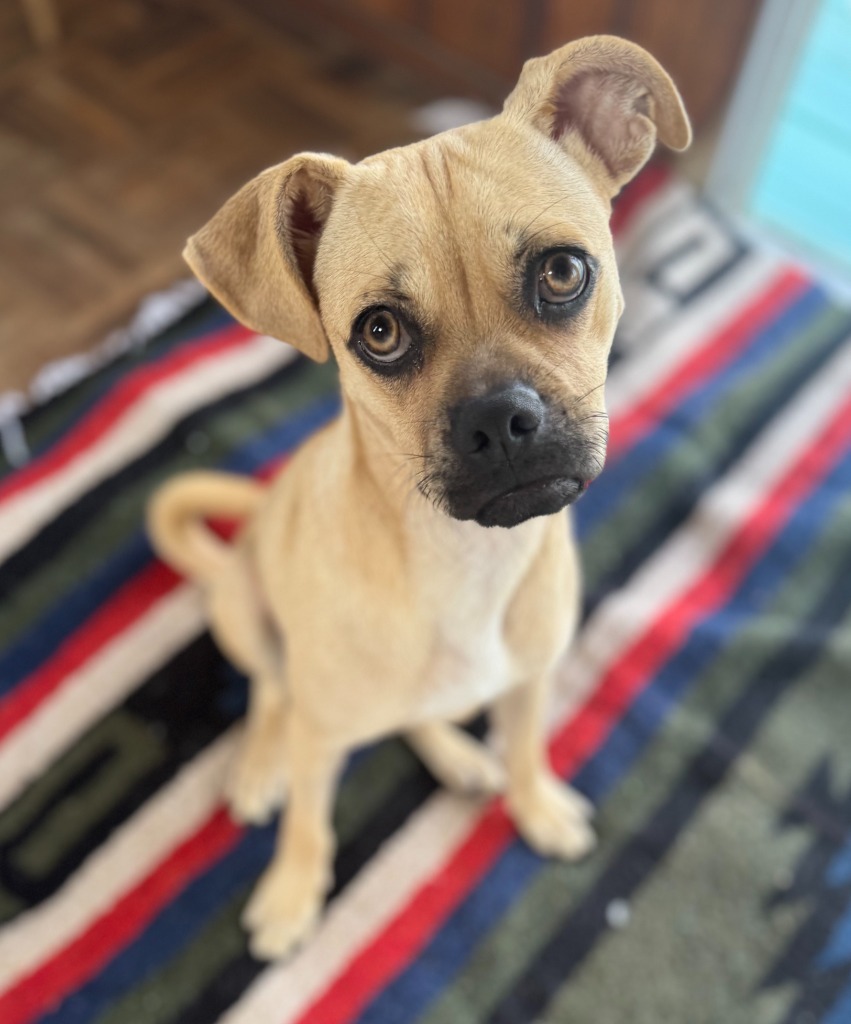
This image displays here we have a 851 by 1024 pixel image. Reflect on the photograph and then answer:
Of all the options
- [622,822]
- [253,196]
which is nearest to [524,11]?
[253,196]

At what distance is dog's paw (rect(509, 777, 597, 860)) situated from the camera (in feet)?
6.13

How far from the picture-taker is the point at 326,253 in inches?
46.4

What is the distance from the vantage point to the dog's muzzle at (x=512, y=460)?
1060mm

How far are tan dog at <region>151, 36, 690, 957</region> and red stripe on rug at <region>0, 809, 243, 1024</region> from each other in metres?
0.46

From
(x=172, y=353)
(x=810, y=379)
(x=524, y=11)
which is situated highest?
(x=524, y=11)

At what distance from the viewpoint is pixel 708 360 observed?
2602 millimetres

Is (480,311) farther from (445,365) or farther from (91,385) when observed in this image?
(91,385)

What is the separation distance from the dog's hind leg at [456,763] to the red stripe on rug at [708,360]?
33.6 inches

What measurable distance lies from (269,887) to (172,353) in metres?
1.38

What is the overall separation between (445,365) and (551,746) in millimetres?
1161

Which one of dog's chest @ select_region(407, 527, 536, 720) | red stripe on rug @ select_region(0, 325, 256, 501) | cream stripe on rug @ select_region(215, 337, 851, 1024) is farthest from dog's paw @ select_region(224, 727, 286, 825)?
red stripe on rug @ select_region(0, 325, 256, 501)

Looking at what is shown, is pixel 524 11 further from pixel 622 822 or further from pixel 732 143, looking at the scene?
pixel 622 822

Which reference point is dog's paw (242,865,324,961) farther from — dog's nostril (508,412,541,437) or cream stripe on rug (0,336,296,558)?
dog's nostril (508,412,541,437)

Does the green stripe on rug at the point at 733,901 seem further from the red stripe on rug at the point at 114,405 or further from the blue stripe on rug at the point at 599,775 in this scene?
the red stripe on rug at the point at 114,405
